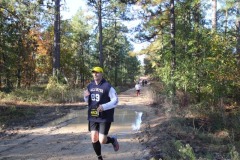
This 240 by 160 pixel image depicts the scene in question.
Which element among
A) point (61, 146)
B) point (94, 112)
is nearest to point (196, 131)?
point (61, 146)

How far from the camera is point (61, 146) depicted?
8766 millimetres

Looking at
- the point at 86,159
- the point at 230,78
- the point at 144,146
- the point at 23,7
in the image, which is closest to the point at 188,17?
the point at 230,78

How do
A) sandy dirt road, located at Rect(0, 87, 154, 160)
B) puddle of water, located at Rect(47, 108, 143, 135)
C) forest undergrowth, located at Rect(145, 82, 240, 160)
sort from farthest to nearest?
puddle of water, located at Rect(47, 108, 143, 135) → sandy dirt road, located at Rect(0, 87, 154, 160) → forest undergrowth, located at Rect(145, 82, 240, 160)

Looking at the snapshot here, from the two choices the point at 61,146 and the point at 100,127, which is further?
the point at 61,146

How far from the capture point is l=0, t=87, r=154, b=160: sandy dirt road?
7.64 meters

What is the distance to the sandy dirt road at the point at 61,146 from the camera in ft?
25.1

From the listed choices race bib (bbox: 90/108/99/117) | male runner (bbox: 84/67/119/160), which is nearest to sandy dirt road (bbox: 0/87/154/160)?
male runner (bbox: 84/67/119/160)

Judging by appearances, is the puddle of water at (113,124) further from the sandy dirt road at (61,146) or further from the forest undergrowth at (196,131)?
the forest undergrowth at (196,131)

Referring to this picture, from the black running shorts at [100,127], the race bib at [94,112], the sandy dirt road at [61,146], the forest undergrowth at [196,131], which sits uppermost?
the race bib at [94,112]

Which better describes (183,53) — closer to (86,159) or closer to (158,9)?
(158,9)

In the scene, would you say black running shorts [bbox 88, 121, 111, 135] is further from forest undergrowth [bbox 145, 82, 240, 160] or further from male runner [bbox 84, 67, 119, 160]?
forest undergrowth [bbox 145, 82, 240, 160]

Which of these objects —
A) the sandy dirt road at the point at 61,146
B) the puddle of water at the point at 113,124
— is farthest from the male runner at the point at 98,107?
the puddle of water at the point at 113,124

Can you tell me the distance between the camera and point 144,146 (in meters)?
8.66

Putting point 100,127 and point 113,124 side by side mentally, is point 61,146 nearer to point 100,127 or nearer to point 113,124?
point 100,127
